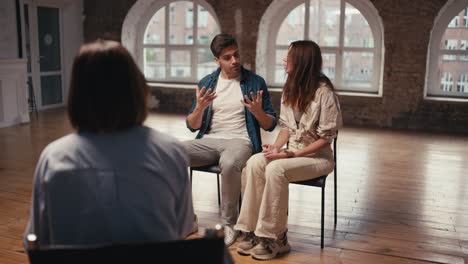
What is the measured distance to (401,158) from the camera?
221 inches

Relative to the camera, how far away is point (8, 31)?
7.23 meters

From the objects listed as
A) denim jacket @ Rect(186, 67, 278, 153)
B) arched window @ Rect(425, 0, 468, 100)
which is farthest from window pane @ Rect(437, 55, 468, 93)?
denim jacket @ Rect(186, 67, 278, 153)

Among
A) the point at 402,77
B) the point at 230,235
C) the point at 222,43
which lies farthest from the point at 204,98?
the point at 402,77

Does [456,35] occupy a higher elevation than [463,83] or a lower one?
higher

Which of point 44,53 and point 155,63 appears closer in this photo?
point 44,53

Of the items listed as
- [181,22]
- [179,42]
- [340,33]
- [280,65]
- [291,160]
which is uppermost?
[181,22]

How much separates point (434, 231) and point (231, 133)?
1546 mm

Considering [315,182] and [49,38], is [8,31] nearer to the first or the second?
[49,38]

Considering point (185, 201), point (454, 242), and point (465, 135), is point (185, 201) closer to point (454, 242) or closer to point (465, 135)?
point (454, 242)

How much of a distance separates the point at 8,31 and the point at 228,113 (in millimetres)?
5209

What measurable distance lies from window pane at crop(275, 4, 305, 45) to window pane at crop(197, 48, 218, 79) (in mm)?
1384

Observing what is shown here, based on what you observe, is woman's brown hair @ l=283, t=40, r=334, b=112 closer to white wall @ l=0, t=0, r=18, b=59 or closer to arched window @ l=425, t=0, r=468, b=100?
arched window @ l=425, t=0, r=468, b=100

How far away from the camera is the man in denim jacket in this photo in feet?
10.2

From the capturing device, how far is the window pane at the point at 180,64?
9484 mm
